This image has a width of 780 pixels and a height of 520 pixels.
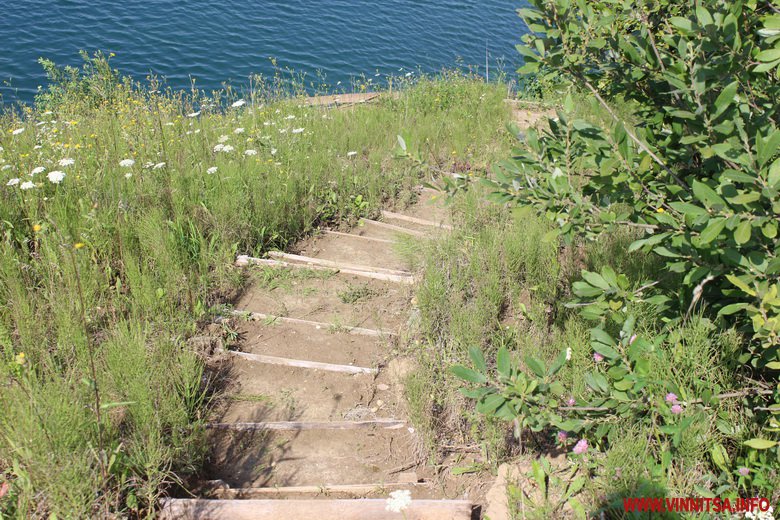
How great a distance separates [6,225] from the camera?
14.9 ft

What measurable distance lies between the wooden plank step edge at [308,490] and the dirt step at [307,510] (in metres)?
0.22

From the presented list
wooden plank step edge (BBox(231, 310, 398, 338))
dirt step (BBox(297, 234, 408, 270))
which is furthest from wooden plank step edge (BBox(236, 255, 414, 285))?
wooden plank step edge (BBox(231, 310, 398, 338))

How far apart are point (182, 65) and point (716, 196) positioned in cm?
1727

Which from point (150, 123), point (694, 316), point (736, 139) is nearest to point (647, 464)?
point (694, 316)

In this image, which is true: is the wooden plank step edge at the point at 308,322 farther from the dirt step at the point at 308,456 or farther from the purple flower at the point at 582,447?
the purple flower at the point at 582,447

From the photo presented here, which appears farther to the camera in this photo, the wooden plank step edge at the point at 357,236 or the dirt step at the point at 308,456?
the wooden plank step edge at the point at 357,236

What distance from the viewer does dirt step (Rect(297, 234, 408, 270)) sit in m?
5.52

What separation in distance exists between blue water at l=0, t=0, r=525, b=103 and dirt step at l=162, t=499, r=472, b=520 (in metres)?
13.9

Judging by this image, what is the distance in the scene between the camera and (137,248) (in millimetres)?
4605

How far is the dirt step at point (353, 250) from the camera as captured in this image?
18.1ft

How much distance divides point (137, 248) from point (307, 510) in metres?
2.64

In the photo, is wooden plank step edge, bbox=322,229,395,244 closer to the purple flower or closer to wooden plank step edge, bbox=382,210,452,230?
wooden plank step edge, bbox=382,210,452,230

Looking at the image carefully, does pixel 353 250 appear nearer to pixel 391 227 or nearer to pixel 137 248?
pixel 391 227

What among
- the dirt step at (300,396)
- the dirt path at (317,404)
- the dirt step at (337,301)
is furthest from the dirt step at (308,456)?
the dirt step at (337,301)
